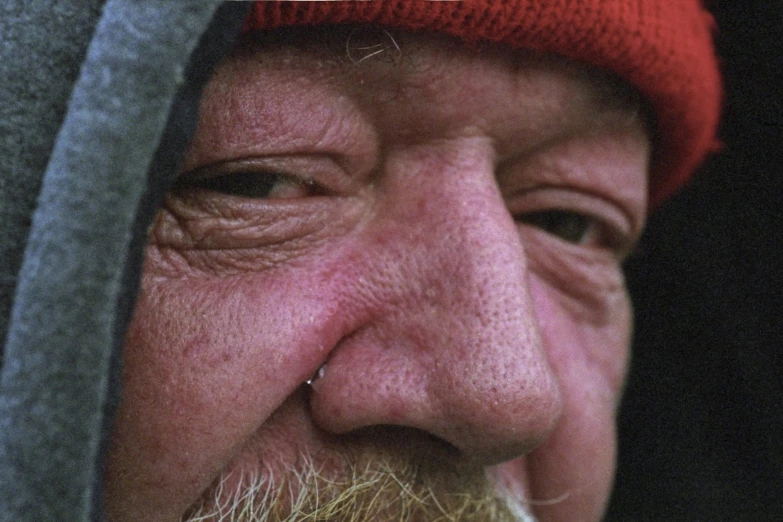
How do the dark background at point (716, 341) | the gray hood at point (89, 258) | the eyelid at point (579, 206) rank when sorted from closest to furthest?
1. the gray hood at point (89, 258)
2. the eyelid at point (579, 206)
3. the dark background at point (716, 341)

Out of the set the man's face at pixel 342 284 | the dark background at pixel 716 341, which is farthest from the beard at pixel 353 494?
the dark background at pixel 716 341

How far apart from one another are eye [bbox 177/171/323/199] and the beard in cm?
35

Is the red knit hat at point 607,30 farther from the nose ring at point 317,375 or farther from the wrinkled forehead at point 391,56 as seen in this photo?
the nose ring at point 317,375

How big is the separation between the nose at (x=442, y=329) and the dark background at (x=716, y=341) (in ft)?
3.85

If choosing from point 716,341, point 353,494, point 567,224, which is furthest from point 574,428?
point 716,341

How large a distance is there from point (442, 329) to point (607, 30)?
47 centimetres

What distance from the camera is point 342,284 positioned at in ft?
3.39

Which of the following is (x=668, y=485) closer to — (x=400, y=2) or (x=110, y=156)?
(x=400, y=2)

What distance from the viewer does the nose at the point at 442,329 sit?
0.99m

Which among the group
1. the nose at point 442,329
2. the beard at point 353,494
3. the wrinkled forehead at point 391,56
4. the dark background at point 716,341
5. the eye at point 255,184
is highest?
the wrinkled forehead at point 391,56

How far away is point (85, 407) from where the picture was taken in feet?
2.09

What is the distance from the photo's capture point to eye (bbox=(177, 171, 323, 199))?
0.99 meters

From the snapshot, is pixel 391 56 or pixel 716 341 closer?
pixel 391 56

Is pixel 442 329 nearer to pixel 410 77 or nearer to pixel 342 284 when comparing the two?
pixel 342 284
